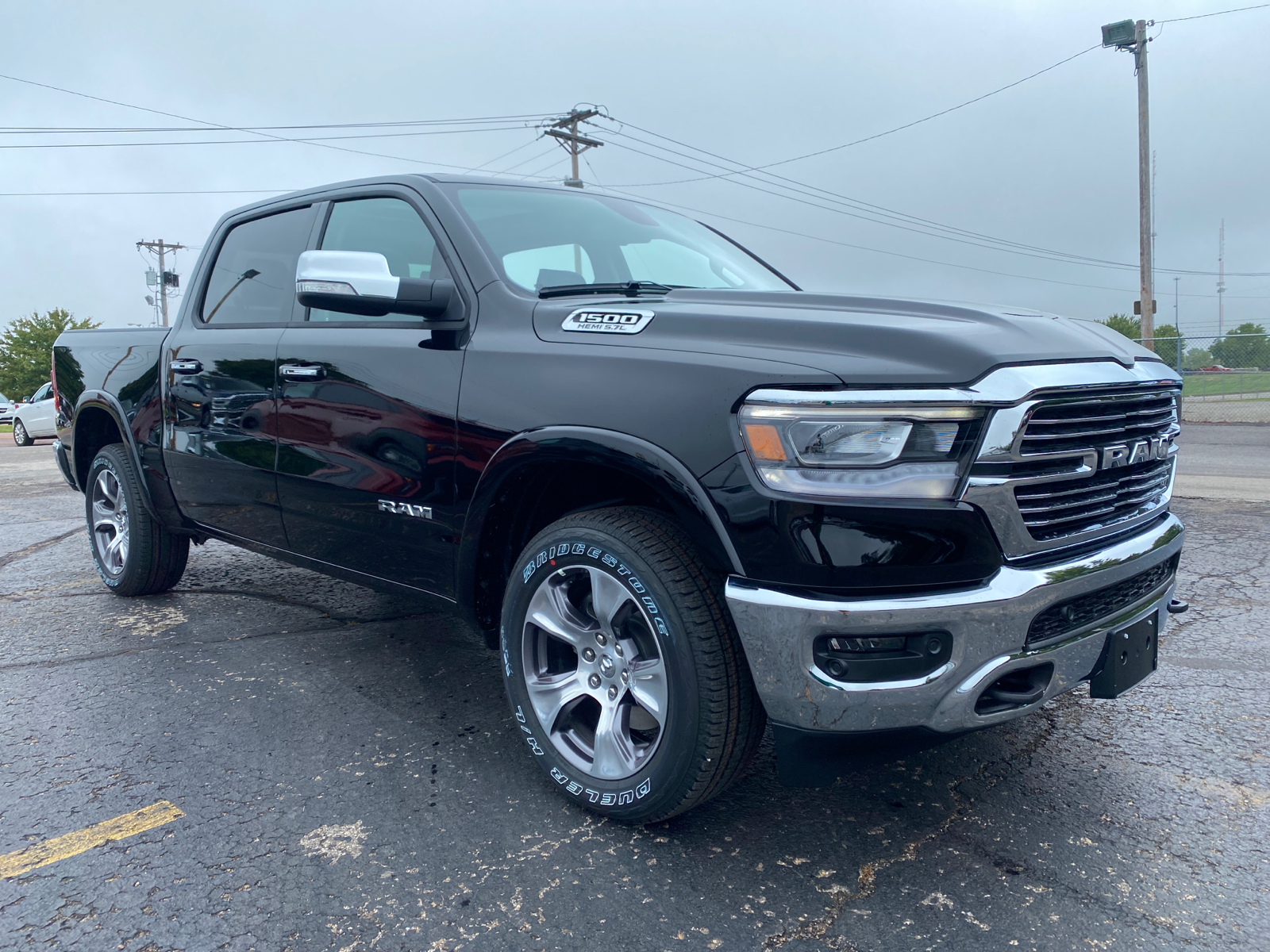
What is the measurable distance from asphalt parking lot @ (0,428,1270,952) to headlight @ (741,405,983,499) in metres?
0.67

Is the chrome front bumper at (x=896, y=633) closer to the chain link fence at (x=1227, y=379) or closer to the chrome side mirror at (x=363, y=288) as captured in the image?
the chrome side mirror at (x=363, y=288)

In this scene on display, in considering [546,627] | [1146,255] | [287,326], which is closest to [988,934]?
[546,627]

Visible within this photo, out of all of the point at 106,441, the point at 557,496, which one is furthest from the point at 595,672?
the point at 106,441

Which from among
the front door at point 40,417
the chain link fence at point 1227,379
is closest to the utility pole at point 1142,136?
the chain link fence at point 1227,379

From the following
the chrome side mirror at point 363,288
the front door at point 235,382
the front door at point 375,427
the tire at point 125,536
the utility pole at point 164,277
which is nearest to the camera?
the chrome side mirror at point 363,288

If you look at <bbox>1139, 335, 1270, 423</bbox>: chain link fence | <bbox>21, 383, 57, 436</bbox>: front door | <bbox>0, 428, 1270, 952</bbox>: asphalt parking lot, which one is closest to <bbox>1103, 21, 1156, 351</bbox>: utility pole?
<bbox>1139, 335, 1270, 423</bbox>: chain link fence

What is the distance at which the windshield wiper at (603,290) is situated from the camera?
9.45ft

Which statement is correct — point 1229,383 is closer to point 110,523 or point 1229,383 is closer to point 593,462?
point 110,523

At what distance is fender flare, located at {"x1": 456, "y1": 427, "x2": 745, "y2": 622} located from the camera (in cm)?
214

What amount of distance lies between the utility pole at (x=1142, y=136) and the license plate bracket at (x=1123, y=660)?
20112mm

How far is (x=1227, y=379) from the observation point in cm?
1888

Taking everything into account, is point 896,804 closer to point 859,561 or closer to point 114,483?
point 859,561

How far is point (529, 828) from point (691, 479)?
1.04 metres

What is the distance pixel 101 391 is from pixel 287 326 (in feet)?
5.75
